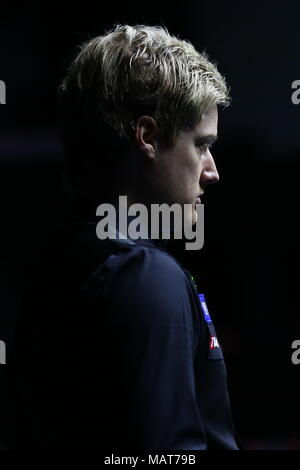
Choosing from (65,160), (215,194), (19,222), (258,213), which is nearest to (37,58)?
(19,222)

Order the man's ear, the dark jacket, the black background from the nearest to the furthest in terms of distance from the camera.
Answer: the dark jacket < the man's ear < the black background

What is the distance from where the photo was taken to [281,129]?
9.66ft

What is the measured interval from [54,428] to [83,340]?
162mm

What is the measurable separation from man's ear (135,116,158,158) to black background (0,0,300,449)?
5.53 ft

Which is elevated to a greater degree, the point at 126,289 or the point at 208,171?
the point at 208,171

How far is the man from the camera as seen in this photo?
93cm

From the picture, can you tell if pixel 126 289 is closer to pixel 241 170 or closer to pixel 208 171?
pixel 208 171

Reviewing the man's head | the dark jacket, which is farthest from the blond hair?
the dark jacket

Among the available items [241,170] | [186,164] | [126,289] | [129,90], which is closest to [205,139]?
[186,164]

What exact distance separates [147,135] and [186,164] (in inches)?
3.4

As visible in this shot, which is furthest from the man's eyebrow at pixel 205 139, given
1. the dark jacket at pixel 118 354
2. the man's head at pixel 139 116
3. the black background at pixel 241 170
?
the black background at pixel 241 170

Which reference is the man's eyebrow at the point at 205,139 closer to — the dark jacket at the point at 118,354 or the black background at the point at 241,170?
the dark jacket at the point at 118,354

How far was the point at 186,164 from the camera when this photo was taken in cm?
115

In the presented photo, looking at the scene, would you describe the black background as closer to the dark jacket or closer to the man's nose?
the man's nose
